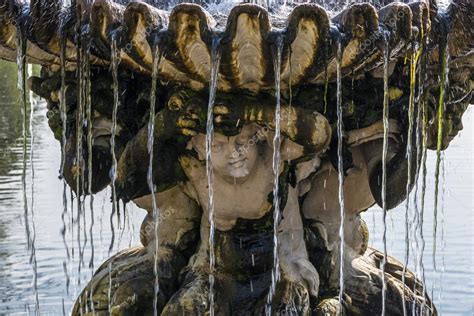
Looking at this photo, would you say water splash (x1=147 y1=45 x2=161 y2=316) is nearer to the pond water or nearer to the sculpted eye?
the sculpted eye

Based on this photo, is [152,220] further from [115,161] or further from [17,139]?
[17,139]

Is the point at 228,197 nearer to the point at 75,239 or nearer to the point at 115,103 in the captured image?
the point at 115,103

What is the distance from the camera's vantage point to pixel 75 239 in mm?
11578

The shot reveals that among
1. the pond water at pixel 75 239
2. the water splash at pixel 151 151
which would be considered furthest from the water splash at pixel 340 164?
the pond water at pixel 75 239

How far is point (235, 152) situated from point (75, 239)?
657 cm

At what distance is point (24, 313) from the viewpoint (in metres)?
8.35

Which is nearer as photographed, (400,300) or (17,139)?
(400,300)

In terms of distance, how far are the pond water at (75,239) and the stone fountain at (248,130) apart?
1053mm

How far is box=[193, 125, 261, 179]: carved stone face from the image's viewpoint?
17.5 ft

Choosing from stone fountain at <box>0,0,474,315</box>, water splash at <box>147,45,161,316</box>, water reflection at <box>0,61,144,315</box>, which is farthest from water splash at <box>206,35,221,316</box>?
water reflection at <box>0,61,144,315</box>

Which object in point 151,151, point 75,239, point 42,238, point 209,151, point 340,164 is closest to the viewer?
point 209,151

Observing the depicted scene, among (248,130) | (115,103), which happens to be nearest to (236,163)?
(248,130)

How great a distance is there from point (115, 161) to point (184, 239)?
65 cm

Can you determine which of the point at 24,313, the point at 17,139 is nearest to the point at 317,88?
the point at 24,313
